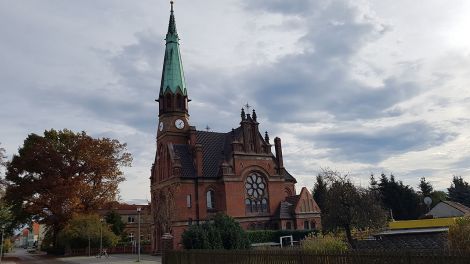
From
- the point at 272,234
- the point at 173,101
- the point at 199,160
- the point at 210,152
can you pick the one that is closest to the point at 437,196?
the point at 272,234

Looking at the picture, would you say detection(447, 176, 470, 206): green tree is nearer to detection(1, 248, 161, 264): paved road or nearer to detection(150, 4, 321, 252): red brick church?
detection(150, 4, 321, 252): red brick church

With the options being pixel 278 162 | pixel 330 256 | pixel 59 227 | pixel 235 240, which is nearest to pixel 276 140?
pixel 278 162

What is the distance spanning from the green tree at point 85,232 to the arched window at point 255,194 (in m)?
19.9

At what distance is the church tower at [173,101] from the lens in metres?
55.0

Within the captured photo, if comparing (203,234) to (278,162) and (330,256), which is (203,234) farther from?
(278,162)

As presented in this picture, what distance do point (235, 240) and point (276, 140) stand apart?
27.2 meters

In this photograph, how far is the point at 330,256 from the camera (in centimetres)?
1694

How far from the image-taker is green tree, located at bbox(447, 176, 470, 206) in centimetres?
8262

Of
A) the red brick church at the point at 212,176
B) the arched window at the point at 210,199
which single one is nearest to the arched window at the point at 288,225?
the red brick church at the point at 212,176

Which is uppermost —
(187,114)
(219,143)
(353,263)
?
(187,114)

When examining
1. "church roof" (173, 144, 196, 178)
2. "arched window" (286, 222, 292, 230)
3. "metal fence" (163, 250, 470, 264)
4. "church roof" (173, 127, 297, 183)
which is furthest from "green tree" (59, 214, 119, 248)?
"metal fence" (163, 250, 470, 264)

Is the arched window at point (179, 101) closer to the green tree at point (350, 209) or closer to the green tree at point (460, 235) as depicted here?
the green tree at point (350, 209)

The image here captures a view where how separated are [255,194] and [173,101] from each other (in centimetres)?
1657

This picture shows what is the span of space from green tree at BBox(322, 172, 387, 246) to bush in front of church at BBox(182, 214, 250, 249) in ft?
23.7
